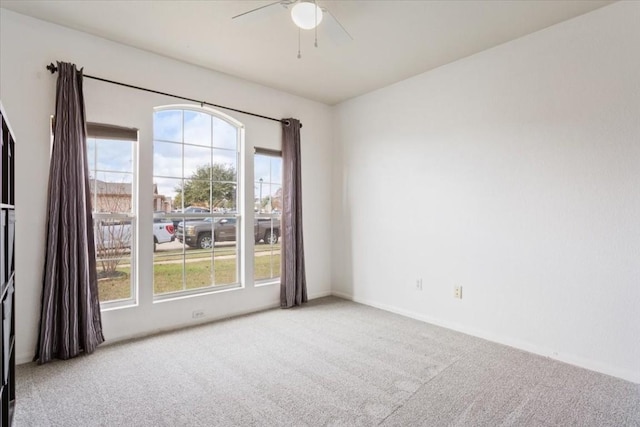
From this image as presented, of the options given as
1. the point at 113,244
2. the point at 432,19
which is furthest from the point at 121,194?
the point at 432,19

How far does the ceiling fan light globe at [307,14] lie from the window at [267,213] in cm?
197

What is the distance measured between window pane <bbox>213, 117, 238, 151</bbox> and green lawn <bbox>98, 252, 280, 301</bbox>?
131cm

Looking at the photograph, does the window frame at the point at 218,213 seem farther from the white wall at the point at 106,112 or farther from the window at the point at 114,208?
the window at the point at 114,208

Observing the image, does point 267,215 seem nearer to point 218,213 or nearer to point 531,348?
point 218,213

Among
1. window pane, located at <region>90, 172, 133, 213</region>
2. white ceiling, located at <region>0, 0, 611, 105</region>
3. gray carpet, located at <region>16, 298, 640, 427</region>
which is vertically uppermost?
white ceiling, located at <region>0, 0, 611, 105</region>

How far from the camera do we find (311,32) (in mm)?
2867

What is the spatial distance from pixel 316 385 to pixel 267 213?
7.76ft

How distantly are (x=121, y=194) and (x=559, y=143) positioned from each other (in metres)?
3.90

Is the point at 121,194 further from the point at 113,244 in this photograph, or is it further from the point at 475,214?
the point at 475,214

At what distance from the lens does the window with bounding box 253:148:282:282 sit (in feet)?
13.7

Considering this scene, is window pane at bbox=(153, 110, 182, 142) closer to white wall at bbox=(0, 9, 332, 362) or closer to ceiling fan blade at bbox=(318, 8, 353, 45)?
white wall at bbox=(0, 9, 332, 362)

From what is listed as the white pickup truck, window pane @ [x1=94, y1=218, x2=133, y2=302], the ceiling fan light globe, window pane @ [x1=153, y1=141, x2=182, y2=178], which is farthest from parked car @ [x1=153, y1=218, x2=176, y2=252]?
the ceiling fan light globe

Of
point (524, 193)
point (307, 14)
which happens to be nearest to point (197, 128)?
point (307, 14)

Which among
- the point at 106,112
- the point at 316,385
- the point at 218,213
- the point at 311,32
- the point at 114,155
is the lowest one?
the point at 316,385
